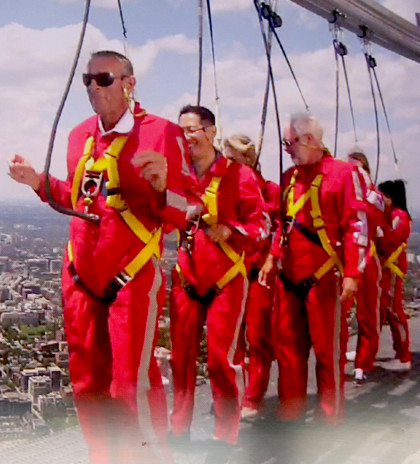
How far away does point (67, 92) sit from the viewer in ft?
5.49

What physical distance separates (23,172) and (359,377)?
1757mm

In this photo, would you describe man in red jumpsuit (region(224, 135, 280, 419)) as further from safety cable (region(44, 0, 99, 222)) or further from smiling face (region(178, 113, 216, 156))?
safety cable (region(44, 0, 99, 222))

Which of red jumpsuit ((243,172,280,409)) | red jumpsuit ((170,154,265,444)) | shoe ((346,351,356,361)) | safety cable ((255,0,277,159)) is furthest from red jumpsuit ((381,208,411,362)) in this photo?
red jumpsuit ((170,154,265,444))

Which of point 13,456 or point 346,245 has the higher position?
point 346,245

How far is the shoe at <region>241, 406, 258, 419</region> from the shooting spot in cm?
256

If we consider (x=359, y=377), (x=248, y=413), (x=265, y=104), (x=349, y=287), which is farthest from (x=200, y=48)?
(x=359, y=377)

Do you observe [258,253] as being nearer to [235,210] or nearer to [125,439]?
[235,210]

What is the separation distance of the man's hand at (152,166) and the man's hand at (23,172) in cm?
18

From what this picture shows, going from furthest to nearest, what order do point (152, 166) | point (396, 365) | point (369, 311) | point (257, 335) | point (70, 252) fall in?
point (396, 365)
point (369, 311)
point (257, 335)
point (70, 252)
point (152, 166)

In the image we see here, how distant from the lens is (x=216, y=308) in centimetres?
217

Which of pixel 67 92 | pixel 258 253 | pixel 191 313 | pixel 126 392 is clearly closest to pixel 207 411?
pixel 191 313

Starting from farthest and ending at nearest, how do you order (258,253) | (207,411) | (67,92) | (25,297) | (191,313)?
(258,253) < (207,411) < (191,313) < (25,297) < (67,92)

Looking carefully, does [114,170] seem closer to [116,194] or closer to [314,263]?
[116,194]

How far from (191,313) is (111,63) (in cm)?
71
